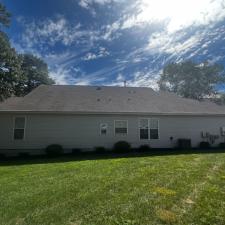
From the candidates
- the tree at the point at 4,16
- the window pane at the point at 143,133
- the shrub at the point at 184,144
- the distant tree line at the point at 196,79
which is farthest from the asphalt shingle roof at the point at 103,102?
the distant tree line at the point at 196,79

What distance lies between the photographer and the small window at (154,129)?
57.3 feet

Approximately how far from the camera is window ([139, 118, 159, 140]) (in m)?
17.4

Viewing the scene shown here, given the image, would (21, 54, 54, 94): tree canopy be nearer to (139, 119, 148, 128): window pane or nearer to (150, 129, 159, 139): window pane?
(139, 119, 148, 128): window pane

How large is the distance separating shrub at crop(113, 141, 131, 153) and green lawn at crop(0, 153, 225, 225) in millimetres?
7112

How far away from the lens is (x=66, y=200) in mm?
5672

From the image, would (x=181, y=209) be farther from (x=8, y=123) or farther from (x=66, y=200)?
(x=8, y=123)

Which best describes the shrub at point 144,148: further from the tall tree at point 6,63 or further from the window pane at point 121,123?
the tall tree at point 6,63

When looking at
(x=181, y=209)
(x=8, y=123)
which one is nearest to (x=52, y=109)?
(x=8, y=123)

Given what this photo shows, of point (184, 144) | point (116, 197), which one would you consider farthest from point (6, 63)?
point (116, 197)

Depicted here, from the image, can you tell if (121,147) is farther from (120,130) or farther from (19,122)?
(19,122)

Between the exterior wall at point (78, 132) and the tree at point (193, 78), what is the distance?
27.0 m

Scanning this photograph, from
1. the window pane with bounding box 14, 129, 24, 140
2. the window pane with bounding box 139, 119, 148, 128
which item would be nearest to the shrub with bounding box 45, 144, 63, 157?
the window pane with bounding box 14, 129, 24, 140

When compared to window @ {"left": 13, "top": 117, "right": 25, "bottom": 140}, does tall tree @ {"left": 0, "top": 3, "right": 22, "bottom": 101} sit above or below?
above

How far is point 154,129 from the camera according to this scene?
17531 mm
